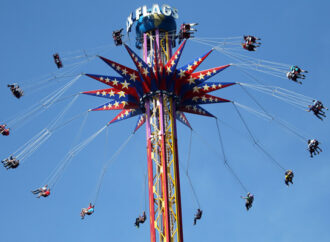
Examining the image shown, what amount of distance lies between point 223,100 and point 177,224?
10511 millimetres

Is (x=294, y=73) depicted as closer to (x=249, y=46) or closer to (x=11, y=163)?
(x=249, y=46)

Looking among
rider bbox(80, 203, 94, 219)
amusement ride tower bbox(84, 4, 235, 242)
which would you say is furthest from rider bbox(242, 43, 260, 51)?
rider bbox(80, 203, 94, 219)

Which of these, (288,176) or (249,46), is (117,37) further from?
(288,176)

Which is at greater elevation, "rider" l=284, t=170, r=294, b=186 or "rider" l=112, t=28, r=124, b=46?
"rider" l=112, t=28, r=124, b=46

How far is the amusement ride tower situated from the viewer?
65875 millimetres

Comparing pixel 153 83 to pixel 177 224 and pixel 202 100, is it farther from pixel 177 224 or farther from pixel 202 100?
pixel 177 224

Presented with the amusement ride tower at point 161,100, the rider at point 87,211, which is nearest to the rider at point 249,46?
the amusement ride tower at point 161,100

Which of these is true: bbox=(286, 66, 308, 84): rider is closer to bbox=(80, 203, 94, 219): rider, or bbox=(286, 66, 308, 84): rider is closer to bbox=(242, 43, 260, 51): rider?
bbox=(242, 43, 260, 51): rider

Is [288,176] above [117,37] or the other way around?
the other way around

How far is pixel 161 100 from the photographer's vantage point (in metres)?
68.8

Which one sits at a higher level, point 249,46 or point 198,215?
point 249,46

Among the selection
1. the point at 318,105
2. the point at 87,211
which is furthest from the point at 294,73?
the point at 87,211

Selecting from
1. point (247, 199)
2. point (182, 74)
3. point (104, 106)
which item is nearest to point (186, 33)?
point (182, 74)

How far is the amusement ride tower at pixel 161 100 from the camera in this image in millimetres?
65875
